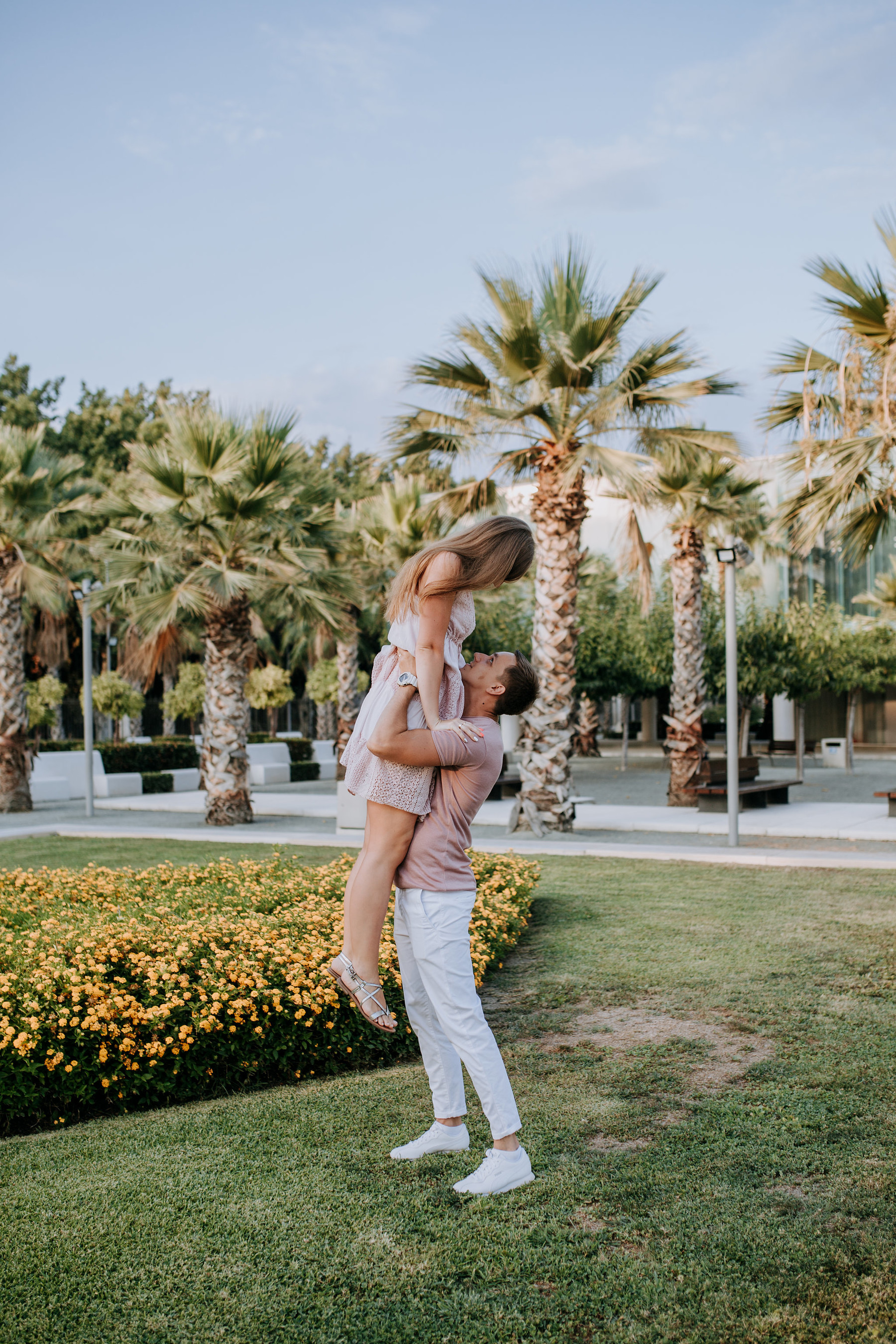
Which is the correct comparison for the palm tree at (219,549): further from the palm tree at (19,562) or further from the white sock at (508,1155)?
the white sock at (508,1155)

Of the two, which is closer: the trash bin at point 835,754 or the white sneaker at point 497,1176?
the white sneaker at point 497,1176

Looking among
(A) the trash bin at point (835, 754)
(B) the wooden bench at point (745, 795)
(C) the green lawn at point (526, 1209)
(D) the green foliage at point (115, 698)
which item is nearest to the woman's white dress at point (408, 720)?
(C) the green lawn at point (526, 1209)

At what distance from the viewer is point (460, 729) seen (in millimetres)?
3252

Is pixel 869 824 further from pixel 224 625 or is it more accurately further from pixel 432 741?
pixel 432 741

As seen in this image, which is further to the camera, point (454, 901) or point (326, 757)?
point (326, 757)

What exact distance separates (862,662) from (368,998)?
96.3ft

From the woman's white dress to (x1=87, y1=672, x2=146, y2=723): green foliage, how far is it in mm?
23165

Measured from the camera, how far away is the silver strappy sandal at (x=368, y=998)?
131 inches

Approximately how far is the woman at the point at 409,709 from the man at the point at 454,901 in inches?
2.0

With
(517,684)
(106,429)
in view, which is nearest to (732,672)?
(517,684)

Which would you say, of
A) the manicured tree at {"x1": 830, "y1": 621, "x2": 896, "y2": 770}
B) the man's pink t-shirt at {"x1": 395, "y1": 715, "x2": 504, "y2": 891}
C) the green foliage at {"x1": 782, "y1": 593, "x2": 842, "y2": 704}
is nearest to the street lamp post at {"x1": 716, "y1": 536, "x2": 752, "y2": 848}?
the man's pink t-shirt at {"x1": 395, "y1": 715, "x2": 504, "y2": 891}

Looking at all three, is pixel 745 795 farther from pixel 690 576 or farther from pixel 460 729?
pixel 460 729

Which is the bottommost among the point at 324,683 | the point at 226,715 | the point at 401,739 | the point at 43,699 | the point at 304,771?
the point at 304,771

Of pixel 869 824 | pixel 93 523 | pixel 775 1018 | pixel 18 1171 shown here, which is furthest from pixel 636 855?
pixel 93 523
